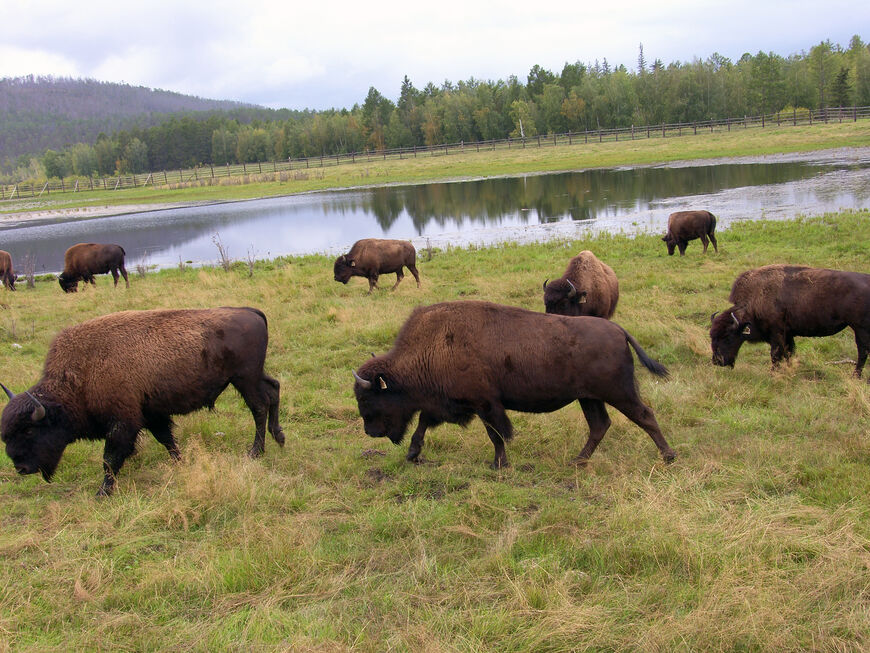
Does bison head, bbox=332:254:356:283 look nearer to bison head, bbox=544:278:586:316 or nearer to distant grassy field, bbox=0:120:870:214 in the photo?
bison head, bbox=544:278:586:316

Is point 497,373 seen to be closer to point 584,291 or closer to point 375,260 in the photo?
point 584,291

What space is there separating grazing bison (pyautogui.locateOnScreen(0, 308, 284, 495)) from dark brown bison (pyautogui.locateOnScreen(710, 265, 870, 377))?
19.5 feet

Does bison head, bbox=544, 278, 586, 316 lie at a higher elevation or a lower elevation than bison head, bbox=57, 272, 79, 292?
lower

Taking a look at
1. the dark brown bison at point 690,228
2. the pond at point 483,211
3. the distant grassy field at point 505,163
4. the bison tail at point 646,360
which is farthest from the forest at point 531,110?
the bison tail at point 646,360

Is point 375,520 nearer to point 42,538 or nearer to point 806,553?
point 42,538

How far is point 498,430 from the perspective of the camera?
607 cm

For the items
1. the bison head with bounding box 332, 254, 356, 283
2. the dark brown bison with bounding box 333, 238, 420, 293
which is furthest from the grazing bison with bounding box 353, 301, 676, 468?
the bison head with bounding box 332, 254, 356, 283

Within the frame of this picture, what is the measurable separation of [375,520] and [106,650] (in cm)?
191

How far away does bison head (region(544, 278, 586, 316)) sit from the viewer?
32.0 ft

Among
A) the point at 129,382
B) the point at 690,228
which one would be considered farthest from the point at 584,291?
the point at 690,228

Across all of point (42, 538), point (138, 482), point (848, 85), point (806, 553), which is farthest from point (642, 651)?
point (848, 85)

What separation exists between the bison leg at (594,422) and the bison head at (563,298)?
369 cm

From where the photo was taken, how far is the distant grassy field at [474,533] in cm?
336

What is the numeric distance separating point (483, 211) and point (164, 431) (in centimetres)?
2642
